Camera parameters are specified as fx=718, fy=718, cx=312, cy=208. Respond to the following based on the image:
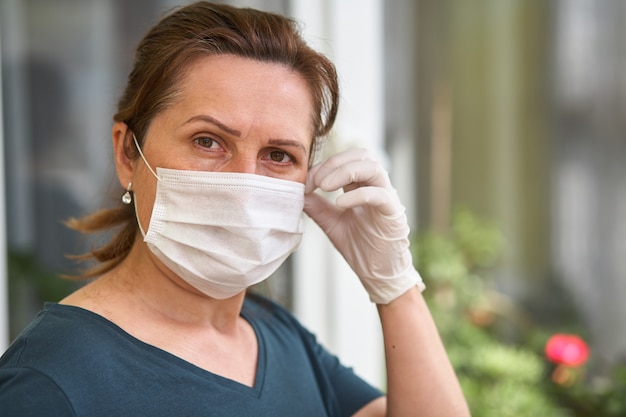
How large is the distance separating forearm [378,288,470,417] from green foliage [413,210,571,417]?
40.9 inches

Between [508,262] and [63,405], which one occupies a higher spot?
[63,405]

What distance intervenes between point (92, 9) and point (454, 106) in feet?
5.08

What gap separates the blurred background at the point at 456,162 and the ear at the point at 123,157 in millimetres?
820

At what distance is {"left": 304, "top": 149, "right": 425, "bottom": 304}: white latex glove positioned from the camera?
1242mm

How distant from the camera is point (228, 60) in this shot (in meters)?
1.11

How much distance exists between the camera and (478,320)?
2.81 meters

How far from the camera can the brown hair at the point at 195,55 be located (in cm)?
112

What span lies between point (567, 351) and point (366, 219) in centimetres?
143

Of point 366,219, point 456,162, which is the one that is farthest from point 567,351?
point 366,219

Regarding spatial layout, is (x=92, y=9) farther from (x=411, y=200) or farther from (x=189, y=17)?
(x=411, y=200)

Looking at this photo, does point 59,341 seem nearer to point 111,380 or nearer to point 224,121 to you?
point 111,380

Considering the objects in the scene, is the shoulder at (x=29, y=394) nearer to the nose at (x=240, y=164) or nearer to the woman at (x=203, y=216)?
the woman at (x=203, y=216)

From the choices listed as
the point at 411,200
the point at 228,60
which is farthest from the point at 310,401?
the point at 411,200

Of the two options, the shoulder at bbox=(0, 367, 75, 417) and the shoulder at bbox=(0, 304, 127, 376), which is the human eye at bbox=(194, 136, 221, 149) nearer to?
the shoulder at bbox=(0, 304, 127, 376)
